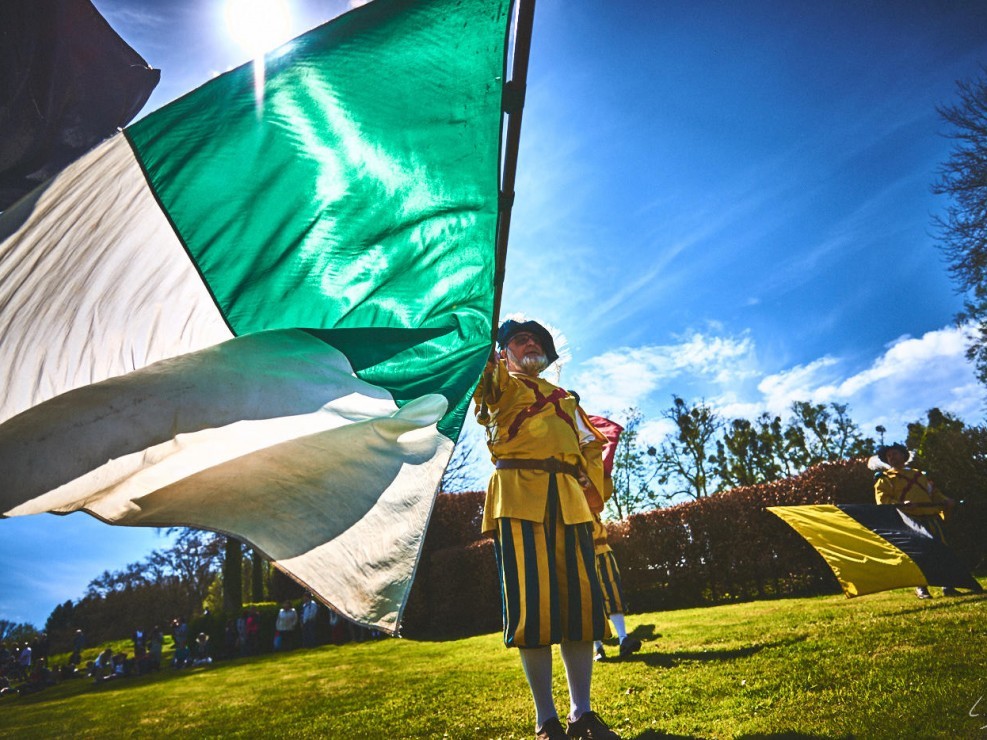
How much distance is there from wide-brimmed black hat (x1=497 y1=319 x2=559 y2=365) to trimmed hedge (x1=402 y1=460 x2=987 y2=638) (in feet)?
28.1

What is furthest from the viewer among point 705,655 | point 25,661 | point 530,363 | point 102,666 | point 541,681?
point 25,661

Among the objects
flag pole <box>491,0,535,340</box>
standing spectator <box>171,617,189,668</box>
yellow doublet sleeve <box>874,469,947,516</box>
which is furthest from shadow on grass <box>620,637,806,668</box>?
standing spectator <box>171,617,189,668</box>

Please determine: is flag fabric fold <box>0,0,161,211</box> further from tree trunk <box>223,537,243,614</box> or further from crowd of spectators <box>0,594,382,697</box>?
tree trunk <box>223,537,243,614</box>

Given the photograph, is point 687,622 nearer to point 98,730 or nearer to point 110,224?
point 98,730

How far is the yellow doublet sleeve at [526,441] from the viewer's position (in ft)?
9.29

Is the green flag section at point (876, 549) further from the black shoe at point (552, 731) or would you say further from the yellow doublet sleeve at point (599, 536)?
the black shoe at point (552, 731)

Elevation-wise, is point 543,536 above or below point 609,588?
above

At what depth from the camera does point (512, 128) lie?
2211 millimetres

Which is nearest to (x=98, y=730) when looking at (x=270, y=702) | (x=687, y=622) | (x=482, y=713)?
(x=270, y=702)

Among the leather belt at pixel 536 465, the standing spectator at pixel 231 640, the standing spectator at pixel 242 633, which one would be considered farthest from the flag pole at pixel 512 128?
the standing spectator at pixel 231 640

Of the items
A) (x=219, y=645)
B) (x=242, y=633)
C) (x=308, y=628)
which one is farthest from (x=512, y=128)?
(x=219, y=645)

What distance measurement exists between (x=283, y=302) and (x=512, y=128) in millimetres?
1418

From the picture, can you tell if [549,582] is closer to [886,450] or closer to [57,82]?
[57,82]

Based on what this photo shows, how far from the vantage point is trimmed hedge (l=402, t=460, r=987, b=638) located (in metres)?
10.1
